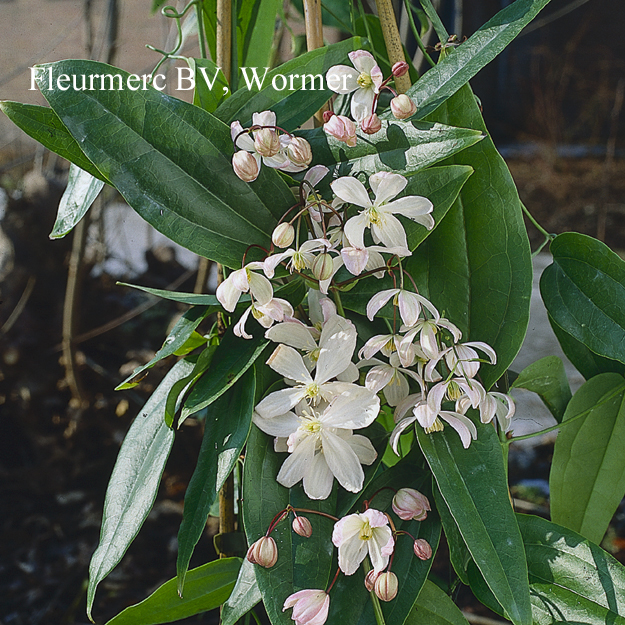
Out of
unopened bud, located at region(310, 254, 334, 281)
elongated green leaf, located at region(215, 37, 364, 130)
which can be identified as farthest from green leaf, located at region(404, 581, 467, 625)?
elongated green leaf, located at region(215, 37, 364, 130)

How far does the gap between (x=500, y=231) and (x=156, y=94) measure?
→ 0.84 feet

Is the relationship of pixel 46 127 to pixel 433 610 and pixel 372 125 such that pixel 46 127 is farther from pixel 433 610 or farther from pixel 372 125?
pixel 433 610

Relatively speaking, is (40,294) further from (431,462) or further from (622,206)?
(622,206)

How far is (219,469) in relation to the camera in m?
0.46

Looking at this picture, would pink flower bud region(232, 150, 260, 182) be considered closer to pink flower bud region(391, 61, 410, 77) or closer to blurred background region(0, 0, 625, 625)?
pink flower bud region(391, 61, 410, 77)

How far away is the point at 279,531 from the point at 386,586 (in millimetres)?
85

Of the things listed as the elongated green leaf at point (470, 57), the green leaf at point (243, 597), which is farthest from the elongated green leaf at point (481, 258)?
the green leaf at point (243, 597)

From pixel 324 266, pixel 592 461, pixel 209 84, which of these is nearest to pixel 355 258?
pixel 324 266

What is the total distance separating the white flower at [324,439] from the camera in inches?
16.9

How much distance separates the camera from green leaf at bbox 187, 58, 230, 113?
522mm

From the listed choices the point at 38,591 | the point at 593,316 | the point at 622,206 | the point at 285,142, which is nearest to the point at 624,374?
the point at 593,316

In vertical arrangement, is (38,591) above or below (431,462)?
below

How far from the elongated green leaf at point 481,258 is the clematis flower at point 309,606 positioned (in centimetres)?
20

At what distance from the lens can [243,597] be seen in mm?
479
